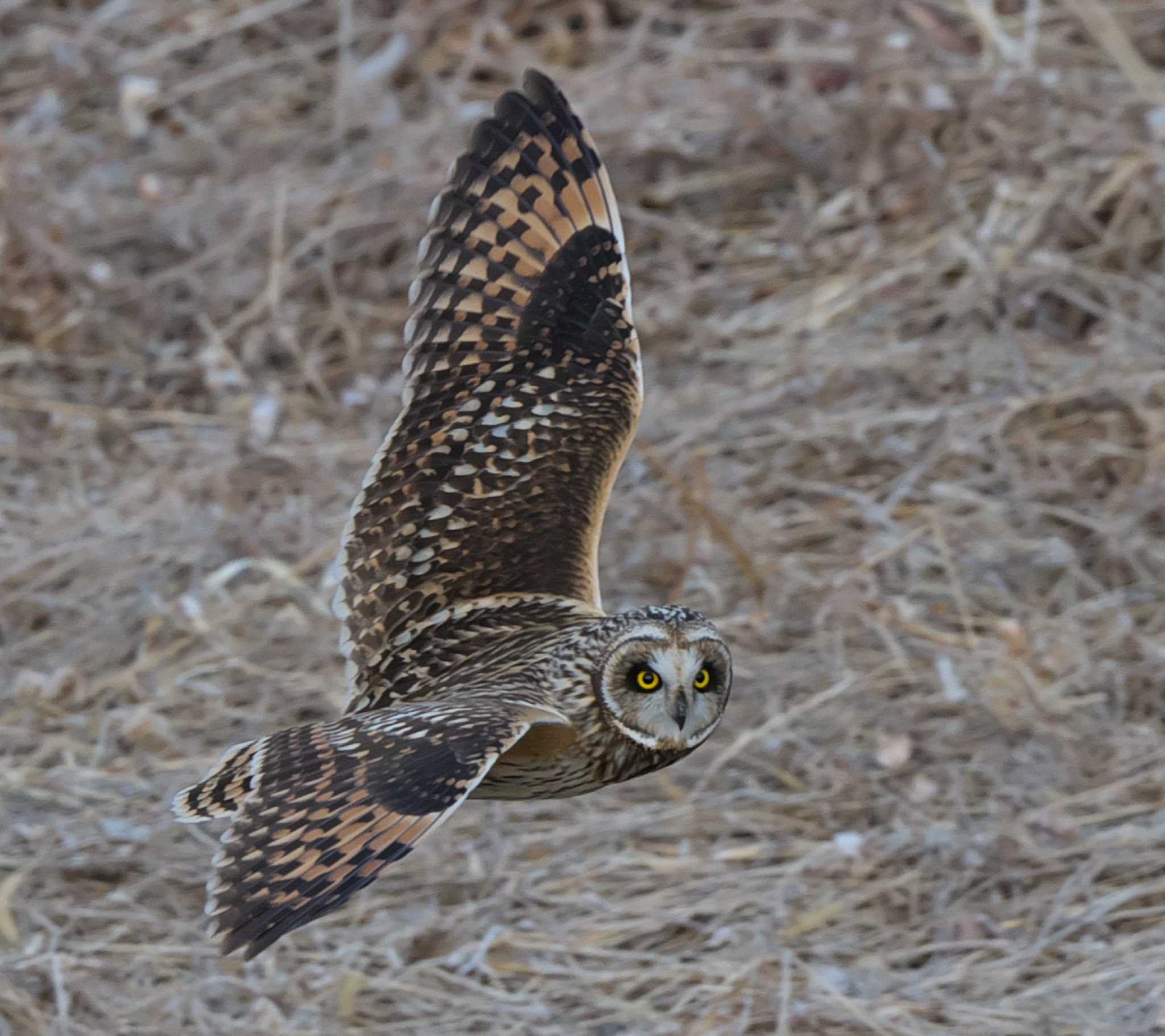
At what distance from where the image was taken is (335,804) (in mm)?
2963

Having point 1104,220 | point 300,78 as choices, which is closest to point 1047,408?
point 1104,220

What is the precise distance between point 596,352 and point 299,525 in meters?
1.82

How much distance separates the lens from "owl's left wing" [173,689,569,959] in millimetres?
2830

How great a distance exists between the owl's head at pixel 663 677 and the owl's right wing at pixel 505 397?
0.46 metres

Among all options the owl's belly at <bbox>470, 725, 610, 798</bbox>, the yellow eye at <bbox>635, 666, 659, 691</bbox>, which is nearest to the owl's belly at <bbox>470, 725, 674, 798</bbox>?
the owl's belly at <bbox>470, 725, 610, 798</bbox>

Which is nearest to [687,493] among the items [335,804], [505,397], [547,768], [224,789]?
[505,397]

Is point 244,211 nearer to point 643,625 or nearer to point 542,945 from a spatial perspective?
point 542,945

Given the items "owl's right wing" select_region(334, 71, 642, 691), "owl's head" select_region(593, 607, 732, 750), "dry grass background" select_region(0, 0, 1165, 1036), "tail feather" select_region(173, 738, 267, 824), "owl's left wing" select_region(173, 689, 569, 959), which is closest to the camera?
"owl's left wing" select_region(173, 689, 569, 959)

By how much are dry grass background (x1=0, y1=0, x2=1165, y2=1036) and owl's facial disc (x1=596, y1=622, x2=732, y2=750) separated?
2.85 ft

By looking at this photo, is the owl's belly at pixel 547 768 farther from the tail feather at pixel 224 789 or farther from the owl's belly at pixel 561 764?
the tail feather at pixel 224 789

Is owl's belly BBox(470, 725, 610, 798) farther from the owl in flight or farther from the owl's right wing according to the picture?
the owl's right wing

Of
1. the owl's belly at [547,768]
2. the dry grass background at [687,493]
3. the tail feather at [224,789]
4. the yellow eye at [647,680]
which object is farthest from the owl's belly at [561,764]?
the dry grass background at [687,493]

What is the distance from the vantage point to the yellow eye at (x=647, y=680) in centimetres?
339

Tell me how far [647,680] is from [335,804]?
0.67 m
